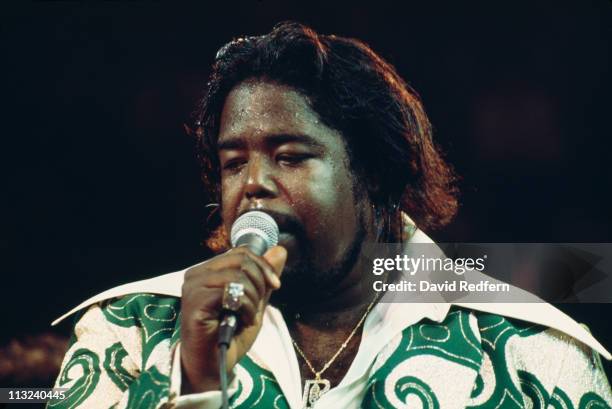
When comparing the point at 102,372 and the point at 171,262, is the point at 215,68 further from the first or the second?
the point at 102,372

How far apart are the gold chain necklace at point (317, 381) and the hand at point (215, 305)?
33 centimetres

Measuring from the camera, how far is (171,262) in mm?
2240

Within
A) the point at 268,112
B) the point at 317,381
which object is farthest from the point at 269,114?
the point at 317,381

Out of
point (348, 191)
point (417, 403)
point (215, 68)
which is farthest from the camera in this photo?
point (215, 68)

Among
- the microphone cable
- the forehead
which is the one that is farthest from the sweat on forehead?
the microphone cable

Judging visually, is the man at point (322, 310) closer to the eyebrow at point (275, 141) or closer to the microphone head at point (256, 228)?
the eyebrow at point (275, 141)

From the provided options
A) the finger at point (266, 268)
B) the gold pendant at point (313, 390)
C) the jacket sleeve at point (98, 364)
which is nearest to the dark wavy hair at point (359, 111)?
the gold pendant at point (313, 390)

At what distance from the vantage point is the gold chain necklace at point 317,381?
179 cm

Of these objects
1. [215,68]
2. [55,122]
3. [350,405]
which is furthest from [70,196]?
[350,405]

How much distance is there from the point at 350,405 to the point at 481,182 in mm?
724

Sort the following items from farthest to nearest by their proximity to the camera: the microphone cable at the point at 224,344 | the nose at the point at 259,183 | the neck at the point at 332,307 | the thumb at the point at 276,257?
the neck at the point at 332,307 → the nose at the point at 259,183 → the thumb at the point at 276,257 → the microphone cable at the point at 224,344

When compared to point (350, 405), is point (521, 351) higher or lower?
higher

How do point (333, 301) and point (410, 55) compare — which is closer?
point (333, 301)

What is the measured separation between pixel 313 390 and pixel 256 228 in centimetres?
47
